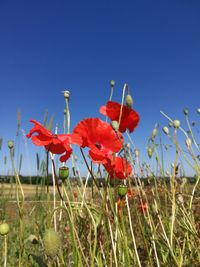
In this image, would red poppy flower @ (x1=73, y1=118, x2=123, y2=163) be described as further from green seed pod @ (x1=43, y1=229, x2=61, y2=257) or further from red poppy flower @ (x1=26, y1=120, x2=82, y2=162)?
green seed pod @ (x1=43, y1=229, x2=61, y2=257)

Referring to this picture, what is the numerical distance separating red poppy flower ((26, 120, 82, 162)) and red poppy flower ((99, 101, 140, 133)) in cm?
14

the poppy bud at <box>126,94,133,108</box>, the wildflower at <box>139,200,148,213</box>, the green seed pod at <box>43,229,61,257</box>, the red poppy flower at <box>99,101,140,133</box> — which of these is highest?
the poppy bud at <box>126,94,133,108</box>

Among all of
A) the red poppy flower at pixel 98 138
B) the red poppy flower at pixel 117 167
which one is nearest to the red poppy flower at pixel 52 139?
the red poppy flower at pixel 98 138

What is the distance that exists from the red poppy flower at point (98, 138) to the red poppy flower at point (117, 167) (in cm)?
4

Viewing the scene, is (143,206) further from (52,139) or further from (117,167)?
(52,139)

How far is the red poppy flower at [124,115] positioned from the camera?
97 cm

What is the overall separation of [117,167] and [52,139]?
0.25 metres

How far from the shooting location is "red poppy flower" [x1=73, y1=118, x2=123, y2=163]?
0.90m

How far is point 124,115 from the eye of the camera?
3.22 ft

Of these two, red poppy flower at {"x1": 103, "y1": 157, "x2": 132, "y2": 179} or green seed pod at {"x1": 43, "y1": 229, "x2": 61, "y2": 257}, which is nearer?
green seed pod at {"x1": 43, "y1": 229, "x2": 61, "y2": 257}

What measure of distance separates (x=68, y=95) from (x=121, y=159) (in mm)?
260

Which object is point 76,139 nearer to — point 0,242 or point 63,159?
point 63,159

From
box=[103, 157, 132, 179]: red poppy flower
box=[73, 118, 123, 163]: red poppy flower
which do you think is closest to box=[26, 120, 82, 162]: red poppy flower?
box=[73, 118, 123, 163]: red poppy flower

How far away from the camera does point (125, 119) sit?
0.98 metres
